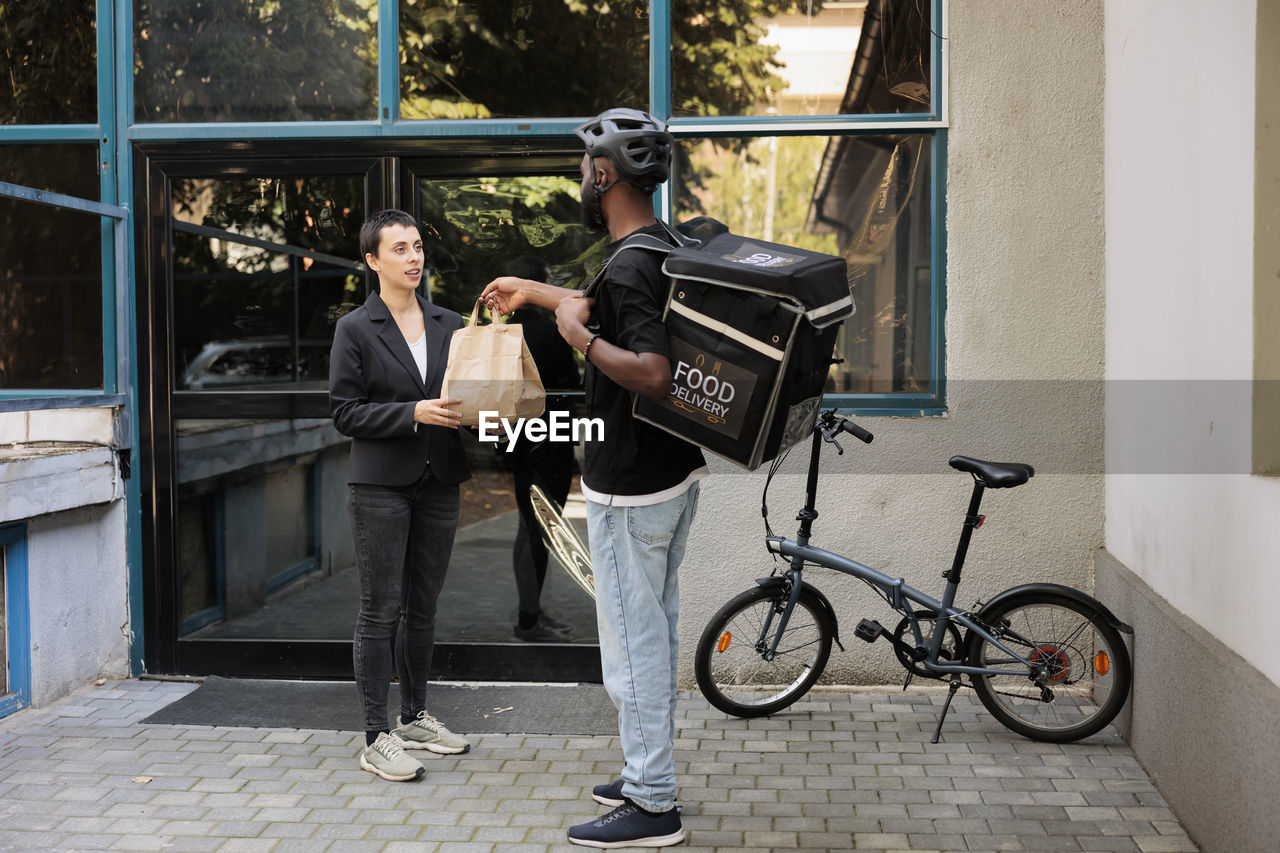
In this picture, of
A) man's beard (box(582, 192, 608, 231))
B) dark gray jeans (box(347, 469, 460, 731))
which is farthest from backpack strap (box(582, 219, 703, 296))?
dark gray jeans (box(347, 469, 460, 731))

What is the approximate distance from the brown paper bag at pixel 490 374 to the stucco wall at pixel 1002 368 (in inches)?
67.5

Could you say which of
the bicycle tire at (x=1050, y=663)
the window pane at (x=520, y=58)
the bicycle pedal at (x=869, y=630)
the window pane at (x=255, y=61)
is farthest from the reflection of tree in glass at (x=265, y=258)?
the bicycle tire at (x=1050, y=663)

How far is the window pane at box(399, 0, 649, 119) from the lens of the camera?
5.44m

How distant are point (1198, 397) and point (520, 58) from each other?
135 inches

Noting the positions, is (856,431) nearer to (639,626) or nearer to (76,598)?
(639,626)

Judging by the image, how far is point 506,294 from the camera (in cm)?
360

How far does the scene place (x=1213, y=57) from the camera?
3.62 m

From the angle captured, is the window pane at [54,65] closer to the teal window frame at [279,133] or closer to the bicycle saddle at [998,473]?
the teal window frame at [279,133]

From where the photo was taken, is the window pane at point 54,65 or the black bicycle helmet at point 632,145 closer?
the black bicycle helmet at point 632,145

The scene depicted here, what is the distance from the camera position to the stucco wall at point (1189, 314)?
3.34m

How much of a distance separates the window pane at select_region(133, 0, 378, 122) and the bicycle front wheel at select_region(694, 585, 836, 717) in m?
3.00

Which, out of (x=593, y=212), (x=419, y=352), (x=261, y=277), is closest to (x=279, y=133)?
(x=261, y=277)

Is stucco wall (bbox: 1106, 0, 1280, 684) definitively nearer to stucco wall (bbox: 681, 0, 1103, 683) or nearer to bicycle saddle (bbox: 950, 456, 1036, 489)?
stucco wall (bbox: 681, 0, 1103, 683)

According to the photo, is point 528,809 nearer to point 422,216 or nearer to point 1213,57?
point 422,216
